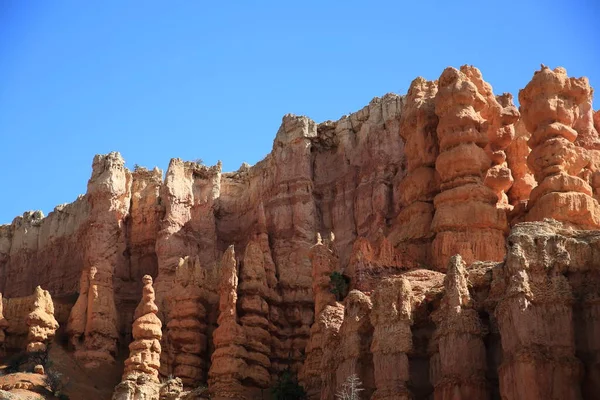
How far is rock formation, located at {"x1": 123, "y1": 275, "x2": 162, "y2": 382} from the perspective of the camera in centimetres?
5481

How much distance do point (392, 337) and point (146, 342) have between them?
1939 cm

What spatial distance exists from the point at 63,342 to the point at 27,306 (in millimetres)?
2676

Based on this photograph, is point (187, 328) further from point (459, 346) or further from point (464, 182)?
point (459, 346)

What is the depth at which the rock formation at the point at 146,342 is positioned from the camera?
5481 cm

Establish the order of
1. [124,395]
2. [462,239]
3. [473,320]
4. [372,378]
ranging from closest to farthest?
[473,320] < [372,378] < [462,239] < [124,395]

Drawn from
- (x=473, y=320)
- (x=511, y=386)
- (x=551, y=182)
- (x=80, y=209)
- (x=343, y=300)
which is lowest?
(x=511, y=386)

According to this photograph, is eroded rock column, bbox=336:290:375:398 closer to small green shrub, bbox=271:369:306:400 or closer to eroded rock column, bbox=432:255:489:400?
eroded rock column, bbox=432:255:489:400

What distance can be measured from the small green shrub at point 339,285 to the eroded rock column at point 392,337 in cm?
798

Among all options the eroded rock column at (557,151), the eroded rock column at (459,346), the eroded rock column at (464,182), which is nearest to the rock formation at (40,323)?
the eroded rock column at (464,182)

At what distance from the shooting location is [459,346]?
3700 cm

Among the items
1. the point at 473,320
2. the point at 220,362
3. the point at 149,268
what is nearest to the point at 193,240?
the point at 149,268

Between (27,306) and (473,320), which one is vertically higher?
(27,306)

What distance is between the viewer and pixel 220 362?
53875 millimetres

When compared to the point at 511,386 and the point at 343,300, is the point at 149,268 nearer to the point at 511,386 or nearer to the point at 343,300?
the point at 343,300
